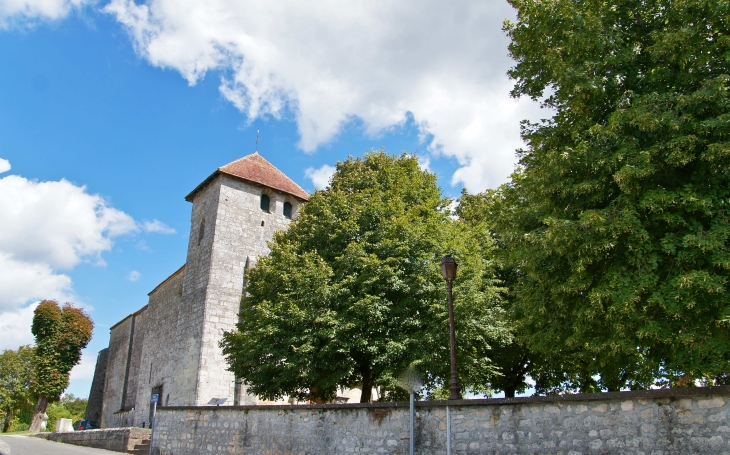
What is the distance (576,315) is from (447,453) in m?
3.17

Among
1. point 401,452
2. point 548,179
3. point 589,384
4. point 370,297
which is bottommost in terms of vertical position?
point 401,452

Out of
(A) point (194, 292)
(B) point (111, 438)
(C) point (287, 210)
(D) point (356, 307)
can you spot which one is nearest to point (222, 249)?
(A) point (194, 292)

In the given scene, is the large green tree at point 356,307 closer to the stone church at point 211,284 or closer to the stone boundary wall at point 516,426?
the stone boundary wall at point 516,426

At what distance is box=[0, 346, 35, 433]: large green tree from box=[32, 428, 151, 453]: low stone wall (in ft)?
A: 89.7

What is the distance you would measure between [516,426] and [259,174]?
69.0ft

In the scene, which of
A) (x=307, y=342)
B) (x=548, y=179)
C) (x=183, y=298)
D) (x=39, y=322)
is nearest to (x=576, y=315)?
(x=548, y=179)

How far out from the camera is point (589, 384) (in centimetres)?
1736

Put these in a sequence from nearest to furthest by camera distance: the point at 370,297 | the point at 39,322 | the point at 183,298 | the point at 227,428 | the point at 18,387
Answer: the point at 227,428, the point at 370,297, the point at 183,298, the point at 39,322, the point at 18,387

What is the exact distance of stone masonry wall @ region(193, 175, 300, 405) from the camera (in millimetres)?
21062

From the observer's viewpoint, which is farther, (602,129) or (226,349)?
(226,349)

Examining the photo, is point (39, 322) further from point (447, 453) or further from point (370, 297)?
point (447, 453)

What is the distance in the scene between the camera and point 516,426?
7.21 metres

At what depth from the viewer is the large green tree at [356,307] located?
13320 mm

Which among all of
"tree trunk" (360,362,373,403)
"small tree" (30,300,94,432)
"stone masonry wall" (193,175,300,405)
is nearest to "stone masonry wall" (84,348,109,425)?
"small tree" (30,300,94,432)
